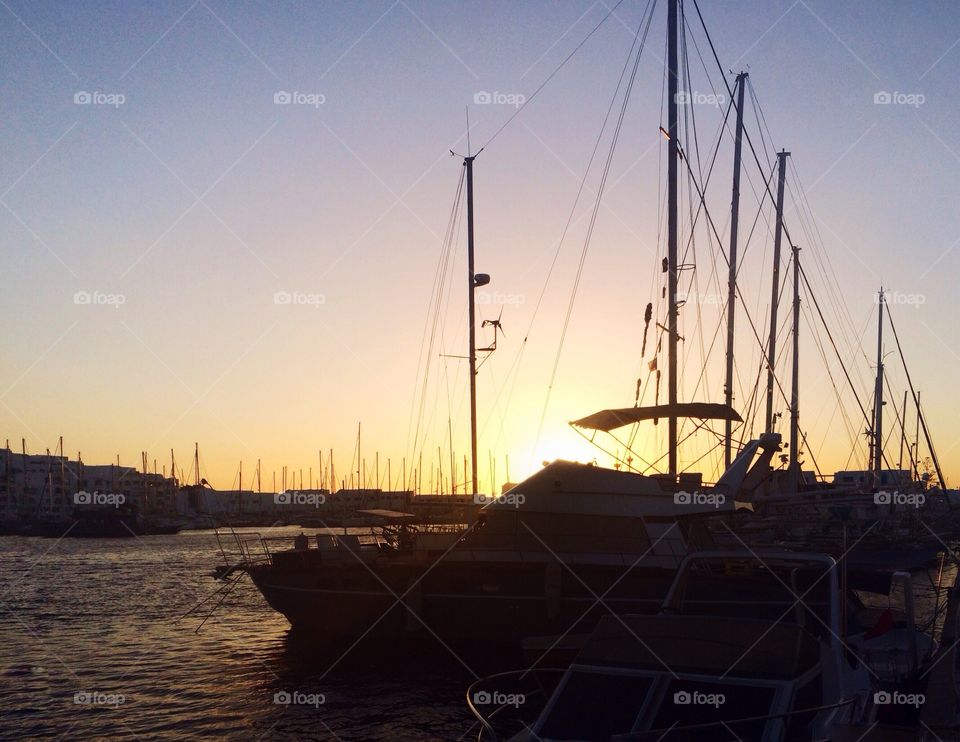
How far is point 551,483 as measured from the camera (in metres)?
21.8

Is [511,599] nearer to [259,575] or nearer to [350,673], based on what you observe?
[350,673]

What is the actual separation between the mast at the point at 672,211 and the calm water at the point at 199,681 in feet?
31.2

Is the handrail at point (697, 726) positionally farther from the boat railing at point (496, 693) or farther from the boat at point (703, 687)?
the boat railing at point (496, 693)

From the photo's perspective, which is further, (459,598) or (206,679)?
(459,598)

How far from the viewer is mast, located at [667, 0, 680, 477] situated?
82.2ft

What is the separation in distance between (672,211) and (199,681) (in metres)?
18.8

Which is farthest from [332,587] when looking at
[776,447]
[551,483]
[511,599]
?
[776,447]

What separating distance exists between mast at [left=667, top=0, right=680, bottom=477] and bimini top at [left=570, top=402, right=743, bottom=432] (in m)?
0.50

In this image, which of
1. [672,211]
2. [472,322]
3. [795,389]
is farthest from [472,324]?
[795,389]

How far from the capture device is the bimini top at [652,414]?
78.8 ft

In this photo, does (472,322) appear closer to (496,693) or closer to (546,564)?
(546,564)

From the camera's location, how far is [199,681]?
21172 mm

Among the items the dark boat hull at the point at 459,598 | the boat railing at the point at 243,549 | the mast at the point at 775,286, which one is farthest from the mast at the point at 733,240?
the boat railing at the point at 243,549

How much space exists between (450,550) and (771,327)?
2517cm
